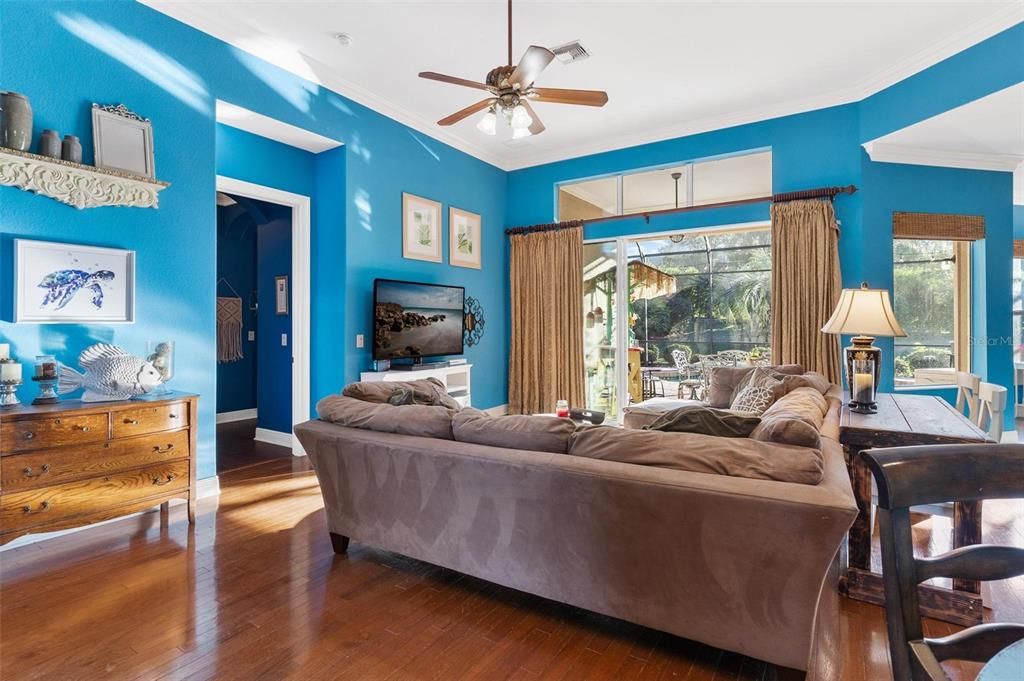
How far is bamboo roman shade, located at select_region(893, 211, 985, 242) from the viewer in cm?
473

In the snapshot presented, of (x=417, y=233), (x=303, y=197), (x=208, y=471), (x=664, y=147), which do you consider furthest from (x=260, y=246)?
(x=664, y=147)

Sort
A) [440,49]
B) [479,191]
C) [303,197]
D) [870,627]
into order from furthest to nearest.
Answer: [479,191] < [303,197] < [440,49] < [870,627]

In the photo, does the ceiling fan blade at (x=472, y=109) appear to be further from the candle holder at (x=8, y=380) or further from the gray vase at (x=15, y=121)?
the candle holder at (x=8, y=380)

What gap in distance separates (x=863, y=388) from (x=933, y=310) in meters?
3.25

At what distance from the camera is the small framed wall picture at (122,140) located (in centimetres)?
301

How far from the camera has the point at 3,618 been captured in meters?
2.10

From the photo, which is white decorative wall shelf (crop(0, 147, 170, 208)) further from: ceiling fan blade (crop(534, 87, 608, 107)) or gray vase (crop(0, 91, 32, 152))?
ceiling fan blade (crop(534, 87, 608, 107))

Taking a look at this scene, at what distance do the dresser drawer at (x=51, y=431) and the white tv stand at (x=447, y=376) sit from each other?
216 cm

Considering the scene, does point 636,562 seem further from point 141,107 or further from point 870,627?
point 141,107

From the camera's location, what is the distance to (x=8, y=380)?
8.52ft

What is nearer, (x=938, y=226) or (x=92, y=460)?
(x=92, y=460)

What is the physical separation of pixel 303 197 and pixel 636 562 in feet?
13.9

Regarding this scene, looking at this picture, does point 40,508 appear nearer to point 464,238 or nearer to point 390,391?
point 390,391

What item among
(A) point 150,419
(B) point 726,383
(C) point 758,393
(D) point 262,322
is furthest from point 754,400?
(D) point 262,322
